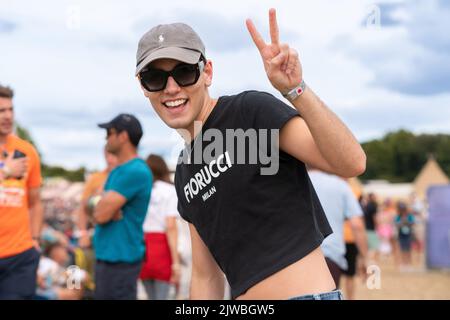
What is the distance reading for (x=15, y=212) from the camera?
18.5 ft

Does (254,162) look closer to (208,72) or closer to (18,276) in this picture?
(208,72)

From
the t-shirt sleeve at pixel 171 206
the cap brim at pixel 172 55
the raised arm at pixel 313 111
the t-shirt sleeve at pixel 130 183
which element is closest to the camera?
the raised arm at pixel 313 111

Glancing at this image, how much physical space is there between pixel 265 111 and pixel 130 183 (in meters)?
3.39

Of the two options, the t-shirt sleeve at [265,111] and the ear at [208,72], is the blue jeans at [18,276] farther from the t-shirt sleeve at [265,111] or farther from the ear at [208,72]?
the t-shirt sleeve at [265,111]

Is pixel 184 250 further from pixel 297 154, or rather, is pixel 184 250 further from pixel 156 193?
pixel 297 154

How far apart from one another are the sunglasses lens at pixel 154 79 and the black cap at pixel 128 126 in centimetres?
334

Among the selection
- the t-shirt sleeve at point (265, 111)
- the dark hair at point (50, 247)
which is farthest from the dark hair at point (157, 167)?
the t-shirt sleeve at point (265, 111)

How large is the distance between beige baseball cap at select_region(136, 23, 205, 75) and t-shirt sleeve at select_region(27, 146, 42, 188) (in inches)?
132

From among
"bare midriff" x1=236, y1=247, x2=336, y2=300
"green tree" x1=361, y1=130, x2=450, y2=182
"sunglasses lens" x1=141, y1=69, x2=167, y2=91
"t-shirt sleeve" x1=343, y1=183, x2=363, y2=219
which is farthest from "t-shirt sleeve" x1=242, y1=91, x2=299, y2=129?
"green tree" x1=361, y1=130, x2=450, y2=182

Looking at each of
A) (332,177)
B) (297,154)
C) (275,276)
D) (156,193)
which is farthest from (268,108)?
(156,193)

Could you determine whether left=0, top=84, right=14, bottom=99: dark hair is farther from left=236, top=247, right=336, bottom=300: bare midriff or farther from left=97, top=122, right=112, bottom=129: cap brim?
left=236, top=247, right=336, bottom=300: bare midriff

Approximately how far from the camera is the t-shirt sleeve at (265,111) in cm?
248

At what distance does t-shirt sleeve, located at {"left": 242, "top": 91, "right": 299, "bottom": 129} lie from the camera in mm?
2480

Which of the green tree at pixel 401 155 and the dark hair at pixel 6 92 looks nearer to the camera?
the dark hair at pixel 6 92
